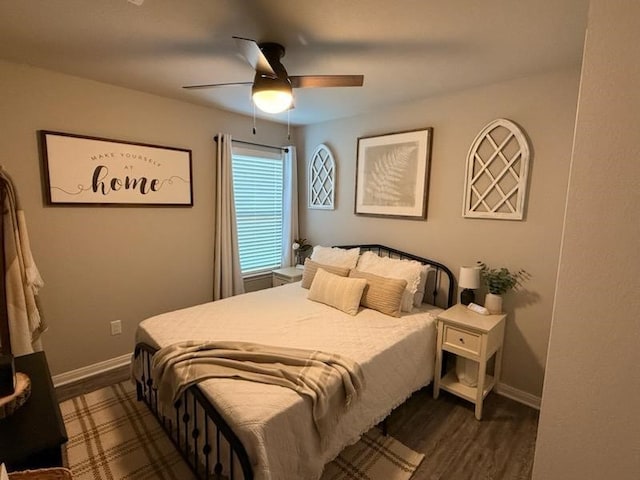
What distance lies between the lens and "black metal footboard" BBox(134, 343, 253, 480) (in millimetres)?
1377

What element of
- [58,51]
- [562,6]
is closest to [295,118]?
[58,51]

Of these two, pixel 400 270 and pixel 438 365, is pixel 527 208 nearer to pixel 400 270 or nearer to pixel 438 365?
pixel 400 270

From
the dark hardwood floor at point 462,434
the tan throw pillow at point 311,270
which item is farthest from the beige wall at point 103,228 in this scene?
the tan throw pillow at point 311,270

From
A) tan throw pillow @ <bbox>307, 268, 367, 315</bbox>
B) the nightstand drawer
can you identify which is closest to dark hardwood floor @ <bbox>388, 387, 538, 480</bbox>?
the nightstand drawer

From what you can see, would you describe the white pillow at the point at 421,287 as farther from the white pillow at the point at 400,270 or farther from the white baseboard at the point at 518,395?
the white baseboard at the point at 518,395

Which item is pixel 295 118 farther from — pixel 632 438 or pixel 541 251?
pixel 632 438

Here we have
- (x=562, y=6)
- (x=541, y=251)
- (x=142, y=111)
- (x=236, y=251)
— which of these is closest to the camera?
(x=562, y=6)

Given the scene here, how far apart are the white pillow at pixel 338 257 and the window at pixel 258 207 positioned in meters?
1.03

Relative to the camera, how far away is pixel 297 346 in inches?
78.2

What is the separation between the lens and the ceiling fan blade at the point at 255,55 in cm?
159

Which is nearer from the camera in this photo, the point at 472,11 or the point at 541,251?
the point at 472,11

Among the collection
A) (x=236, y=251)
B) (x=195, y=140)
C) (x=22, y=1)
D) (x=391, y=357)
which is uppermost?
(x=22, y=1)

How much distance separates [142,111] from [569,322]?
3406mm

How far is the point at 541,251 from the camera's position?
2350 millimetres
